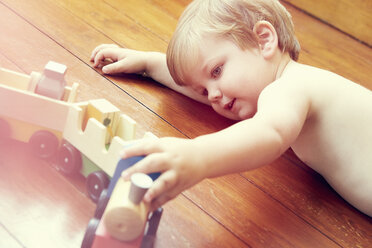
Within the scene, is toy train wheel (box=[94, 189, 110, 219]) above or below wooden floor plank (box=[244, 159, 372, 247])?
above

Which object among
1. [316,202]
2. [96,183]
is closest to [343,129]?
[316,202]

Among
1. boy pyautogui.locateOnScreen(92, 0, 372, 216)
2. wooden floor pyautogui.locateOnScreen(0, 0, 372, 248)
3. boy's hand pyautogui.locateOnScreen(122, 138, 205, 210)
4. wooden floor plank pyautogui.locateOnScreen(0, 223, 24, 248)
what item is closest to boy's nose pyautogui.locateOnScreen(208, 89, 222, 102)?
boy pyautogui.locateOnScreen(92, 0, 372, 216)

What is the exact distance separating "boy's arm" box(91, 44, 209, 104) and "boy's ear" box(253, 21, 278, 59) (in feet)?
0.77

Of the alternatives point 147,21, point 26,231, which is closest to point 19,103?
point 26,231

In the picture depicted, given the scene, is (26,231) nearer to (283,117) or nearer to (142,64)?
(283,117)

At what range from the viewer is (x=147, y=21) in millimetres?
1520

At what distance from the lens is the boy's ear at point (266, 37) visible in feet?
3.17

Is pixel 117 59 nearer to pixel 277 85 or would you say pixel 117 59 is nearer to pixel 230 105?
pixel 230 105

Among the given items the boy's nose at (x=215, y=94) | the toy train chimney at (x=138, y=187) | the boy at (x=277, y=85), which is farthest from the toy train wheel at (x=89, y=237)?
the boy's nose at (x=215, y=94)

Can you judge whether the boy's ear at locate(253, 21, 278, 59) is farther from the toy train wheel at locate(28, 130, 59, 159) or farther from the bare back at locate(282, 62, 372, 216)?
the toy train wheel at locate(28, 130, 59, 159)

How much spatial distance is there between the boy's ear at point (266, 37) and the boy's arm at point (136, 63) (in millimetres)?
233

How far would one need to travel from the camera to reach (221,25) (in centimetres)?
→ 95

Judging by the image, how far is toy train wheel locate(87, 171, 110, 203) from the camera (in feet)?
2.34

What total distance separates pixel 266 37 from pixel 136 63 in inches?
14.3
